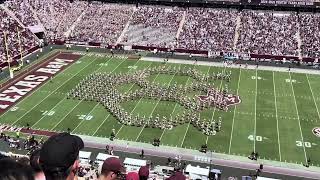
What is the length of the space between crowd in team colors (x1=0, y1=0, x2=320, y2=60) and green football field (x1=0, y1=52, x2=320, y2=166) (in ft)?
29.3

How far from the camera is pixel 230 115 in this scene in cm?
3200

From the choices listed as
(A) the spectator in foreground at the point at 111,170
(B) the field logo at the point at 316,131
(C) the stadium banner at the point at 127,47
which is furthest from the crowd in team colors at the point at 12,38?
(A) the spectator in foreground at the point at 111,170

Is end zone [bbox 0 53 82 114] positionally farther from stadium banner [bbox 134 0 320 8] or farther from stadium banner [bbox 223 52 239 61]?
stadium banner [bbox 134 0 320 8]

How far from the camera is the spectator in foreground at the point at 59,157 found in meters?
3.60

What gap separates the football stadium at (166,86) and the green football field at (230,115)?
97 mm

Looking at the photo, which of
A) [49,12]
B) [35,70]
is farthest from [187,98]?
[49,12]

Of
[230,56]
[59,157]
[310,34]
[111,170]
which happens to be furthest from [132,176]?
[310,34]

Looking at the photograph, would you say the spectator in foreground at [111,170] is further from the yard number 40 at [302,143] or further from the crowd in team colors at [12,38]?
the crowd in team colors at [12,38]

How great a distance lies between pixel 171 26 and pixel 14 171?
5254 cm

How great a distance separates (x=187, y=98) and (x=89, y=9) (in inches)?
1196

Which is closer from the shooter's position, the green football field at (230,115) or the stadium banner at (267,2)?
the green football field at (230,115)

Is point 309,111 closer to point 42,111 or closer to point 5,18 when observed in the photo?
point 42,111

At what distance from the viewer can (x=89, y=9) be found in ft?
196

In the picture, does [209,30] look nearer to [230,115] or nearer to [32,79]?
[230,115]
